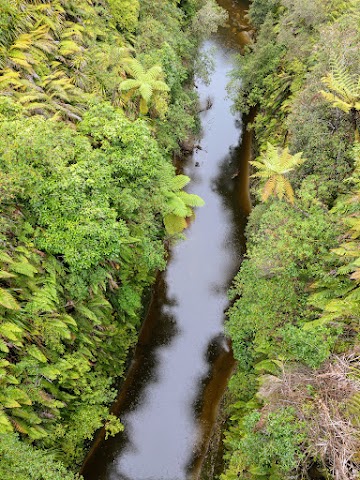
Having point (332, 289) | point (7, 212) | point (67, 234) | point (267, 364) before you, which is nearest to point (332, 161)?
point (332, 289)

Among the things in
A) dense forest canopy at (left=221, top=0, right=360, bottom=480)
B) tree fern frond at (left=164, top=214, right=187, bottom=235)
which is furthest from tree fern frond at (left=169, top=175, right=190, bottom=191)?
dense forest canopy at (left=221, top=0, right=360, bottom=480)

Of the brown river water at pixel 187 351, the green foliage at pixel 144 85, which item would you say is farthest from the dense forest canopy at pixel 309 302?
the green foliage at pixel 144 85

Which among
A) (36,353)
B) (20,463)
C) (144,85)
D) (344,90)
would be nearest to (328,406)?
(20,463)

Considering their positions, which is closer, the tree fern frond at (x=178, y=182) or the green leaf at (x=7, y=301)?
the green leaf at (x=7, y=301)

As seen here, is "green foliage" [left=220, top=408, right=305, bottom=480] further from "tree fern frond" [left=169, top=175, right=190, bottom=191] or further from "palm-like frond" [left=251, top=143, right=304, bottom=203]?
"tree fern frond" [left=169, top=175, right=190, bottom=191]

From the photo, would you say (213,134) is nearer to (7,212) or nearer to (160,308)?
(160,308)

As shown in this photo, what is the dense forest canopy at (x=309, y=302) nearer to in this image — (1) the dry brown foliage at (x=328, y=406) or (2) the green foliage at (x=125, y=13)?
(1) the dry brown foliage at (x=328, y=406)
